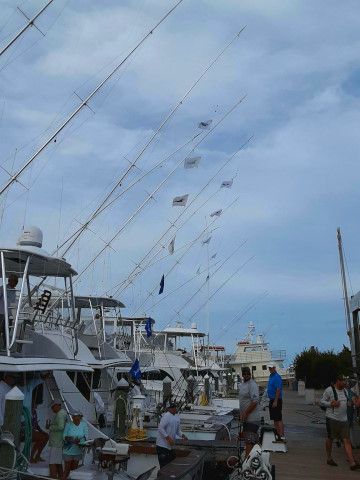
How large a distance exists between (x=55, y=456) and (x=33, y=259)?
13.8ft

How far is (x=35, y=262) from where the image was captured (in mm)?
13664

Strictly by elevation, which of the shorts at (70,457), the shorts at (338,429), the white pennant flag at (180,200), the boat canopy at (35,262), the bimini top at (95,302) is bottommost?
the shorts at (70,457)

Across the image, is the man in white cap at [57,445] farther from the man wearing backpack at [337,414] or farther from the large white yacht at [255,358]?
the large white yacht at [255,358]

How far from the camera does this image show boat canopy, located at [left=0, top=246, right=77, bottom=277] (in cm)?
1218

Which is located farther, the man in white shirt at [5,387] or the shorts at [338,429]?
the shorts at [338,429]

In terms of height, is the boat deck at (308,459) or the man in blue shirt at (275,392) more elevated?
the man in blue shirt at (275,392)

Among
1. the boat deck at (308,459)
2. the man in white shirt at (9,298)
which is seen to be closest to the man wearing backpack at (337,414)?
the boat deck at (308,459)

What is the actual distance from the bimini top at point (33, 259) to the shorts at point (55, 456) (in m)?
3.56

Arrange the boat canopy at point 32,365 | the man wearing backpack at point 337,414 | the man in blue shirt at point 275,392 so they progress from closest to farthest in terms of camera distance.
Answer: the boat canopy at point 32,365
the man wearing backpack at point 337,414
the man in blue shirt at point 275,392

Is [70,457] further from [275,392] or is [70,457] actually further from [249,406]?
[275,392]

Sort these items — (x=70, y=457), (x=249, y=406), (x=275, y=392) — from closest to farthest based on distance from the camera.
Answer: (x=70, y=457) < (x=249, y=406) < (x=275, y=392)

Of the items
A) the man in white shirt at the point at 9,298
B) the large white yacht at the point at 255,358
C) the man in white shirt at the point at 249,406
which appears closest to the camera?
the man in white shirt at the point at 9,298

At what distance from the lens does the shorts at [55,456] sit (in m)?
10.5

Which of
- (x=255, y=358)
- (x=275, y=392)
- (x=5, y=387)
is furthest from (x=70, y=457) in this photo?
(x=255, y=358)
